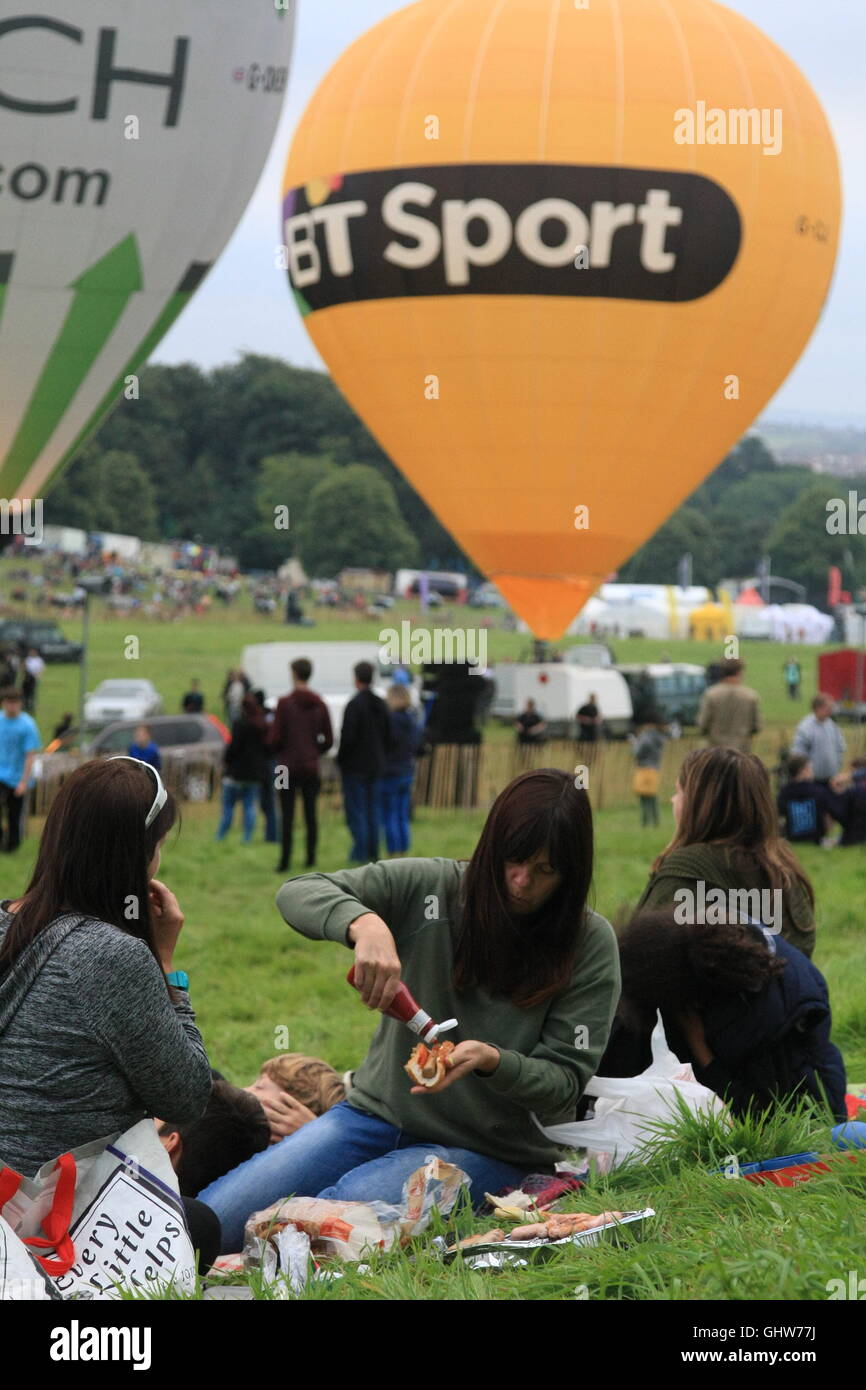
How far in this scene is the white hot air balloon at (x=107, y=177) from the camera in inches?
383

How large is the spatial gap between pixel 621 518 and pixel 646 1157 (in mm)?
12040

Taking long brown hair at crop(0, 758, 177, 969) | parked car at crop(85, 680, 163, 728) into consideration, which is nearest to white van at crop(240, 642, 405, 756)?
parked car at crop(85, 680, 163, 728)

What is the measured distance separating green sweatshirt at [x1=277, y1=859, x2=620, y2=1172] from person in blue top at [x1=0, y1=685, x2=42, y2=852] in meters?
8.11

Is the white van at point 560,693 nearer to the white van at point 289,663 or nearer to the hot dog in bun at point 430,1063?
the white van at point 289,663

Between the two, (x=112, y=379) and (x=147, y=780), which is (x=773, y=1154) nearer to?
(x=147, y=780)

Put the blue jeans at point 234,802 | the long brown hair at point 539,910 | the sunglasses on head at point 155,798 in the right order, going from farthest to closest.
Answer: the blue jeans at point 234,802 < the long brown hair at point 539,910 < the sunglasses on head at point 155,798

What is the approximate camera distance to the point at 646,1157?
11.9 feet

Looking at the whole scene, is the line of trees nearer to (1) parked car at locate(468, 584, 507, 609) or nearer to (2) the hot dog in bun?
(1) parked car at locate(468, 584, 507, 609)

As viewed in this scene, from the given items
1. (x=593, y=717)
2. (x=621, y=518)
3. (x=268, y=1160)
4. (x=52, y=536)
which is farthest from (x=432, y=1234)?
(x=52, y=536)

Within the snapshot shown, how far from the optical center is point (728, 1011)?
12.4 ft

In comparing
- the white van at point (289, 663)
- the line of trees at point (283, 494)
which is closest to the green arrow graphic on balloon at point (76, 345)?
the white van at point (289, 663)

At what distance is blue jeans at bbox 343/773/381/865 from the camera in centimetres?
1113

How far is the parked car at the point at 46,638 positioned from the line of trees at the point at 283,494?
91.2ft

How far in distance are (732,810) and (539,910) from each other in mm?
900
